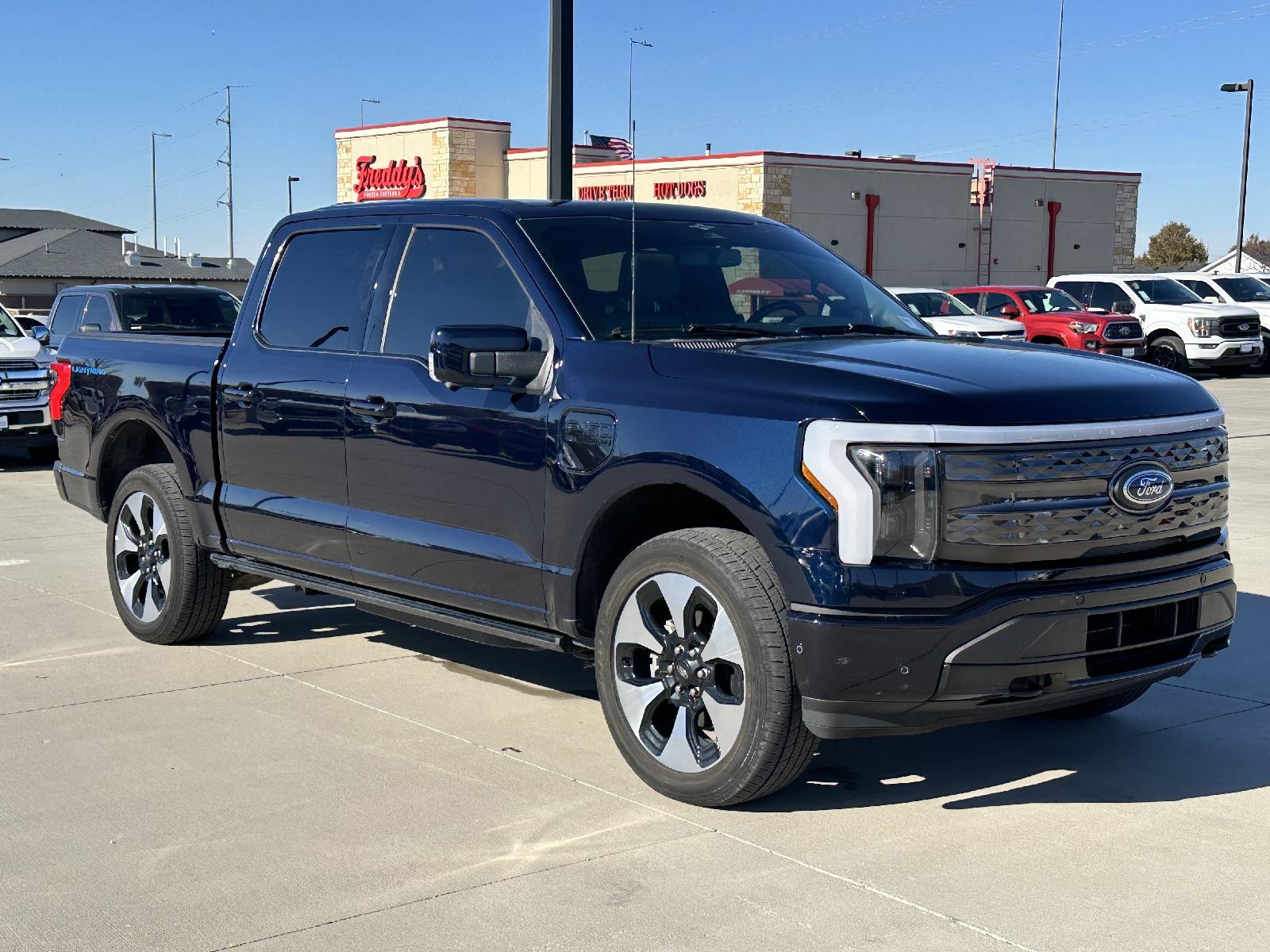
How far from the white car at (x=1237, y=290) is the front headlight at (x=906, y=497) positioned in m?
30.0

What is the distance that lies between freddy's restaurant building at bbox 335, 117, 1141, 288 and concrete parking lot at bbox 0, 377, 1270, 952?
114 feet

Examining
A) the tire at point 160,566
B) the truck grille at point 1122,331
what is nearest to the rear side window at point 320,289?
the tire at point 160,566

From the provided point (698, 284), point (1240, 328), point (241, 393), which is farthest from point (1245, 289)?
point (241, 393)

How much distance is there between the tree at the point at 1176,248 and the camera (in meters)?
118

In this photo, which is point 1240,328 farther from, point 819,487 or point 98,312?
point 819,487

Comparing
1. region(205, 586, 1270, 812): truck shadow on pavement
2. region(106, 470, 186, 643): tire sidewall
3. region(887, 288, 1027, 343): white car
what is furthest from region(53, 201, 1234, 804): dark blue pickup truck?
region(887, 288, 1027, 343): white car

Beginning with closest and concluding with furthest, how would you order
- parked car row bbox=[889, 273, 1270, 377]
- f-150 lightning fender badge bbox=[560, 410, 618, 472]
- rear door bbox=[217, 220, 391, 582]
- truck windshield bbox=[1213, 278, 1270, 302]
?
f-150 lightning fender badge bbox=[560, 410, 618, 472], rear door bbox=[217, 220, 391, 582], parked car row bbox=[889, 273, 1270, 377], truck windshield bbox=[1213, 278, 1270, 302]

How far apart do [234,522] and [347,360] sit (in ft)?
3.60

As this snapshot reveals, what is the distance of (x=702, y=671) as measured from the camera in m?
4.84

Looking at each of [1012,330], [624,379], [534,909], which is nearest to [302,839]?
[534,909]

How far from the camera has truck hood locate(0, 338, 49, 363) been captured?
626 inches

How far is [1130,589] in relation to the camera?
4.64 m

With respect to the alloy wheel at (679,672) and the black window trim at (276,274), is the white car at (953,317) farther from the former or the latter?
the alloy wheel at (679,672)

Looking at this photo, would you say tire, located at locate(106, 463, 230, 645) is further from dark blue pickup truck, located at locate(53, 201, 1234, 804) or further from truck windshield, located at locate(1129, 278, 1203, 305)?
truck windshield, located at locate(1129, 278, 1203, 305)
